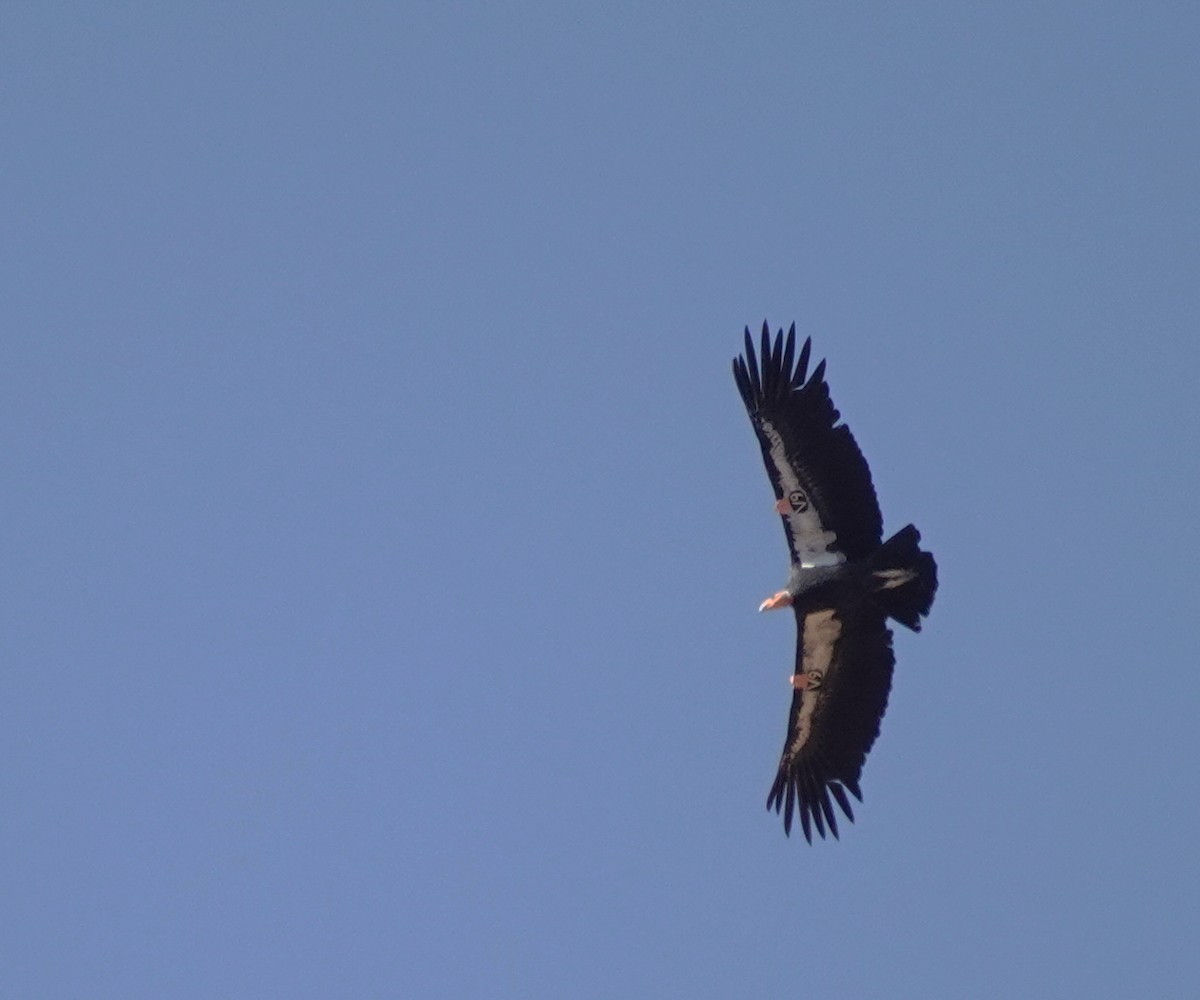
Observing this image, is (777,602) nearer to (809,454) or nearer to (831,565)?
(831,565)

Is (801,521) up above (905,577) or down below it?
above

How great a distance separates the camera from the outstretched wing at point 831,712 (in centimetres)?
2225

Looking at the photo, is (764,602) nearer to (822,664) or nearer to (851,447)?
(822,664)

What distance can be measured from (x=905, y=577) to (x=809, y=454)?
1.78 meters

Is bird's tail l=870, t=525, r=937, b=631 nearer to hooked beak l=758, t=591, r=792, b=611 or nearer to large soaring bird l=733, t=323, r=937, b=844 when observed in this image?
large soaring bird l=733, t=323, r=937, b=844

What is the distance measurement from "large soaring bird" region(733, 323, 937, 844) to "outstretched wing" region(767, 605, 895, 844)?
12 millimetres

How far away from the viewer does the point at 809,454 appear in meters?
21.0

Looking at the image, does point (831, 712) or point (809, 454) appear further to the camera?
point (831, 712)

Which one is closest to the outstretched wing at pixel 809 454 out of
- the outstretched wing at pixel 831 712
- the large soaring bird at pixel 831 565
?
the large soaring bird at pixel 831 565

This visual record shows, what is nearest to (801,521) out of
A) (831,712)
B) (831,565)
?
(831,565)

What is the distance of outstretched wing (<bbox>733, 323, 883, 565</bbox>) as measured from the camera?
20.9 metres

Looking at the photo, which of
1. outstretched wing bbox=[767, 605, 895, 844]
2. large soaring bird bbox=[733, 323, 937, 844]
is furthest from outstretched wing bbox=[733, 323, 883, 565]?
outstretched wing bbox=[767, 605, 895, 844]

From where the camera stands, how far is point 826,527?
2131 centimetres

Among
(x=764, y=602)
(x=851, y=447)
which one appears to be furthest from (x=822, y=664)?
(x=851, y=447)
